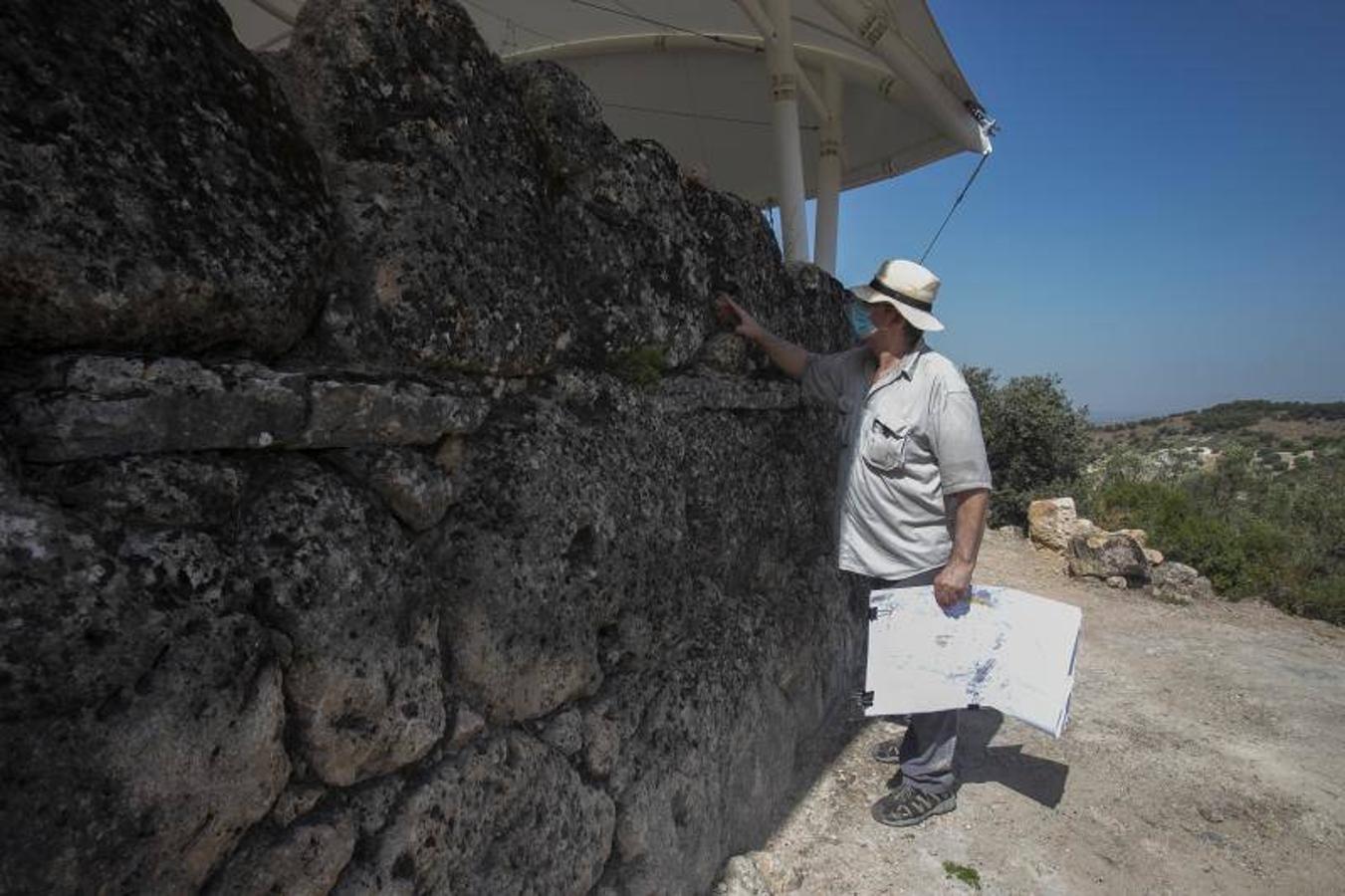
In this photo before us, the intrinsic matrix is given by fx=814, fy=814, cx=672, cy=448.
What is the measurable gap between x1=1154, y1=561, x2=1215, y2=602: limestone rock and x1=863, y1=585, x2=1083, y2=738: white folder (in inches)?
191

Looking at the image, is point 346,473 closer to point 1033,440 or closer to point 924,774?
point 924,774

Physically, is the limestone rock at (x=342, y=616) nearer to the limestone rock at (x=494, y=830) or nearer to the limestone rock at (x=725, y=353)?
the limestone rock at (x=494, y=830)

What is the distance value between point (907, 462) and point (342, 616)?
85.2 inches

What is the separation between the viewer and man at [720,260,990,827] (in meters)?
2.90

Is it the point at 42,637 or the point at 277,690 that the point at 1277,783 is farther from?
the point at 42,637

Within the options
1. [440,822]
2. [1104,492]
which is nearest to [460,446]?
[440,822]

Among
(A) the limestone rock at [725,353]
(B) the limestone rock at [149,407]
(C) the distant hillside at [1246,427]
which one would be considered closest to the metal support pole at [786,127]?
(A) the limestone rock at [725,353]

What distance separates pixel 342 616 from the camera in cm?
146

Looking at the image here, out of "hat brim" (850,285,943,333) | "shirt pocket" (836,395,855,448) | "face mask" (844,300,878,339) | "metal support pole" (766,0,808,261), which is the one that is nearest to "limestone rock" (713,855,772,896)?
"shirt pocket" (836,395,855,448)

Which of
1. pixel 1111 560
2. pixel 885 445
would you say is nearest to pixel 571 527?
pixel 885 445

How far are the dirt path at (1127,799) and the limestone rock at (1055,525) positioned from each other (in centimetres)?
269

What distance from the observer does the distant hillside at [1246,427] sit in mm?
36844

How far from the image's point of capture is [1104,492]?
944 centimetres

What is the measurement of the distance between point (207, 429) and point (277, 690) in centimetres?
45
